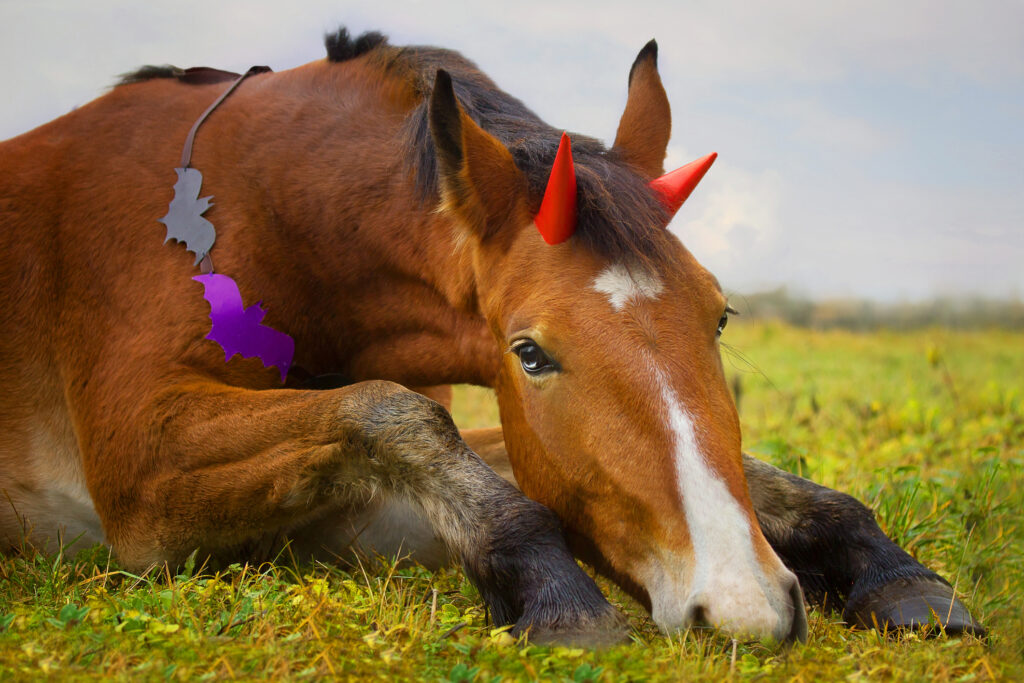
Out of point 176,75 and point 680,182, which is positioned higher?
point 176,75

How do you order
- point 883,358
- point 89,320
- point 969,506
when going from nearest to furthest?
point 89,320
point 969,506
point 883,358

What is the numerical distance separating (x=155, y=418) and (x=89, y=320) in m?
0.59

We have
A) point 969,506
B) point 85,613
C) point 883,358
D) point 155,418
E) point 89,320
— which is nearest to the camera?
point 85,613

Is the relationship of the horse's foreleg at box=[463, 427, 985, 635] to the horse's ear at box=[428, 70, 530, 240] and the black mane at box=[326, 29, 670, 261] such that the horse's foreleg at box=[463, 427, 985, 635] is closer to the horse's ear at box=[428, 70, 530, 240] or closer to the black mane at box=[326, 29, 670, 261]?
the black mane at box=[326, 29, 670, 261]

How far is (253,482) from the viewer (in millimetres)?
2982

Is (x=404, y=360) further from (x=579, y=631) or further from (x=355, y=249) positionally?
(x=579, y=631)

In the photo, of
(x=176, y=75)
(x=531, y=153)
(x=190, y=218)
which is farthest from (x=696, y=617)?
(x=176, y=75)

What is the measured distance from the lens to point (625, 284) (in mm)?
2691

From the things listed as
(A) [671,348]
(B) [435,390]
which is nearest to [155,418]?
(B) [435,390]

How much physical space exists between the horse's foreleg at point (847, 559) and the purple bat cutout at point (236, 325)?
1.89 m

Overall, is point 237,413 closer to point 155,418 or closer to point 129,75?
point 155,418

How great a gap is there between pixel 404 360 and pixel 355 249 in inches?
19.4

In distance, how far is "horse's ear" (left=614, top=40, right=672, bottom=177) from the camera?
11.2ft

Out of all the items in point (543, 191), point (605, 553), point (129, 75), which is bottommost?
point (605, 553)
